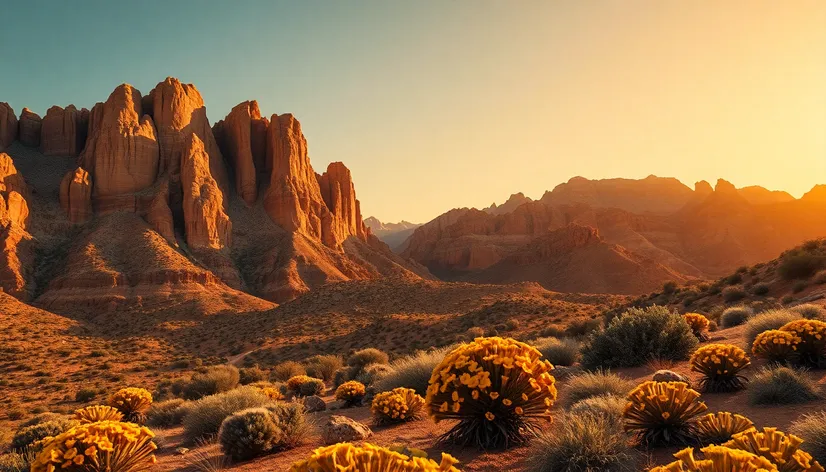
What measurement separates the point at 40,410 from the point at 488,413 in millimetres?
24216

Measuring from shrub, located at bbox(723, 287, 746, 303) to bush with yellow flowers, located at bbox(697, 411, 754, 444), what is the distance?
83.6 ft

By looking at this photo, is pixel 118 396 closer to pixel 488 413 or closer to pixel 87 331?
pixel 488 413

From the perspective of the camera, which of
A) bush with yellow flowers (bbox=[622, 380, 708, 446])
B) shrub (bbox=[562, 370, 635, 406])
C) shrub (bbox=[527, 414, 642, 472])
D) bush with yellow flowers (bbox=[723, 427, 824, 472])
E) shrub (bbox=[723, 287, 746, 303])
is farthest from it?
shrub (bbox=[723, 287, 746, 303])

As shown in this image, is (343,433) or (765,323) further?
(765,323)

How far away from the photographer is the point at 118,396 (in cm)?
1491

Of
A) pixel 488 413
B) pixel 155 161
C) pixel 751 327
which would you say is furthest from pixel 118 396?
pixel 155 161

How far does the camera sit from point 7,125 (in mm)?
85875

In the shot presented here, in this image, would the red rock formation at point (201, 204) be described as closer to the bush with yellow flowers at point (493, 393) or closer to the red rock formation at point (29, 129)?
the red rock formation at point (29, 129)

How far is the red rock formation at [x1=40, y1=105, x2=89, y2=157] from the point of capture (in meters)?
85.6

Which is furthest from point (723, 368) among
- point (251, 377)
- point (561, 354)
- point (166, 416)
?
point (251, 377)

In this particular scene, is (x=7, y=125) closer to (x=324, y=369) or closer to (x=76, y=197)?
(x=76, y=197)

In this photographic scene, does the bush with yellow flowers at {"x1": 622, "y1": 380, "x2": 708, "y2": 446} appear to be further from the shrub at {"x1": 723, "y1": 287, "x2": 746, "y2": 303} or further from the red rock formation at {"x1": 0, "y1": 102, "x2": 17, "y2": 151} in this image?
the red rock formation at {"x1": 0, "y1": 102, "x2": 17, "y2": 151}

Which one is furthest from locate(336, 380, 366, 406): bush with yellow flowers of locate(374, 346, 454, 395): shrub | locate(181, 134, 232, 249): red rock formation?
locate(181, 134, 232, 249): red rock formation

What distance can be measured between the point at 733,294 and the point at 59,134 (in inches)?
4076
